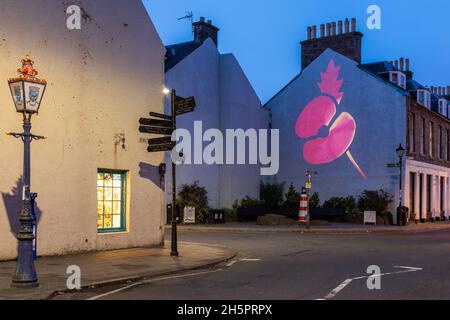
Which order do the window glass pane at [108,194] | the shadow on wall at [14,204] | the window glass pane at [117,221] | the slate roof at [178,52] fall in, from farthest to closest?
1. the slate roof at [178,52]
2. the window glass pane at [117,221]
3. the window glass pane at [108,194]
4. the shadow on wall at [14,204]

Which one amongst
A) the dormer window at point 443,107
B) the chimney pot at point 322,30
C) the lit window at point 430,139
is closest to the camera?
the lit window at point 430,139

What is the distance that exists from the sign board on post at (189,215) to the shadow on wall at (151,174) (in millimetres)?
12657

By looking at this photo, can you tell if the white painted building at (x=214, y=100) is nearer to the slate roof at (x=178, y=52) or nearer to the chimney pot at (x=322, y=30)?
the slate roof at (x=178, y=52)

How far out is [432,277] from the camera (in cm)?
1132

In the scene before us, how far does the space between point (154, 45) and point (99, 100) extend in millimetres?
3185

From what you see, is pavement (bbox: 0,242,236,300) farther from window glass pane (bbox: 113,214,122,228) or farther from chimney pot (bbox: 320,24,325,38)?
chimney pot (bbox: 320,24,325,38)

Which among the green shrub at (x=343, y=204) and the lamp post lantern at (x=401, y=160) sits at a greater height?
the lamp post lantern at (x=401, y=160)

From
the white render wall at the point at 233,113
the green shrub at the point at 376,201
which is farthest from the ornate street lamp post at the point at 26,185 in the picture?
the green shrub at the point at 376,201

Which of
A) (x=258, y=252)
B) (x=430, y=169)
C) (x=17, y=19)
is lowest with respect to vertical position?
(x=258, y=252)

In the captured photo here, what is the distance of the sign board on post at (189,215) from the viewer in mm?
30703

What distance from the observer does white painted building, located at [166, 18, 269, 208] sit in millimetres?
31562

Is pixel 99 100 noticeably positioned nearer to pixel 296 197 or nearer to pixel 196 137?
pixel 196 137

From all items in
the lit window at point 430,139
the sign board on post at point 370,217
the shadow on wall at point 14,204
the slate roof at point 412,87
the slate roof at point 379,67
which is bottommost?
the sign board on post at point 370,217
